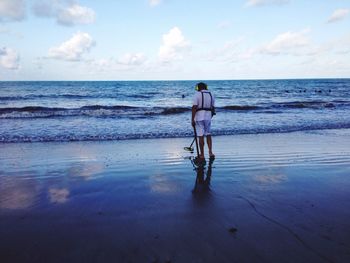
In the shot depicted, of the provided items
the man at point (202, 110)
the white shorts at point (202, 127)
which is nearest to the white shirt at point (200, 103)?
the man at point (202, 110)

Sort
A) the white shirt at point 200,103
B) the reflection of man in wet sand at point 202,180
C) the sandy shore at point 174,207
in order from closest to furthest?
the sandy shore at point 174,207
the reflection of man in wet sand at point 202,180
the white shirt at point 200,103

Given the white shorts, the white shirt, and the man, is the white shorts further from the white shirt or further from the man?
the white shirt

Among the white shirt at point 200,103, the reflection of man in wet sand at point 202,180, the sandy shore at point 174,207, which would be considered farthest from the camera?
the white shirt at point 200,103

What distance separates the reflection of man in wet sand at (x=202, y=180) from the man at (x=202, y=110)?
60 centimetres

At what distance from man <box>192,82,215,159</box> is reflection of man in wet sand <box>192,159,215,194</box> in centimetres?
60

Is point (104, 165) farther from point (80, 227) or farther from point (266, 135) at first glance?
point (266, 135)

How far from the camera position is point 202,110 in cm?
773

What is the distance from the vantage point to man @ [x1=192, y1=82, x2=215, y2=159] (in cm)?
761

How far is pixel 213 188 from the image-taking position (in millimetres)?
5445

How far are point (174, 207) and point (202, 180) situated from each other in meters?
1.62

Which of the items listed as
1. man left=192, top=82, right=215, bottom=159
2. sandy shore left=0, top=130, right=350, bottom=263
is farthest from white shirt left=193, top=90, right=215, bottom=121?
sandy shore left=0, top=130, right=350, bottom=263

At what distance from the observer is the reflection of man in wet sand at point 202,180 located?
5354mm

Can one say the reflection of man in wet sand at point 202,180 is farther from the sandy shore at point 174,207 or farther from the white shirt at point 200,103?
the white shirt at point 200,103

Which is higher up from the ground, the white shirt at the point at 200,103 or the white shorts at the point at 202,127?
the white shirt at the point at 200,103
